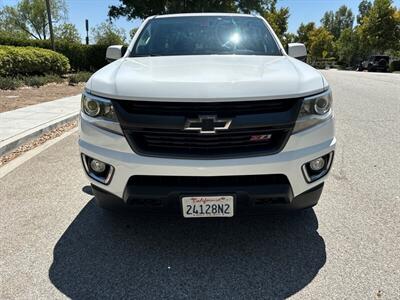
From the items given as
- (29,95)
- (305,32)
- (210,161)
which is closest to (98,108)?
(210,161)

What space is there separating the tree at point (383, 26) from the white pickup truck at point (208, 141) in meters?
50.6

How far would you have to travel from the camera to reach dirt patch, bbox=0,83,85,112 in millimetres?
9641

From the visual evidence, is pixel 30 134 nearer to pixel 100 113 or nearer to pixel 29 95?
pixel 100 113

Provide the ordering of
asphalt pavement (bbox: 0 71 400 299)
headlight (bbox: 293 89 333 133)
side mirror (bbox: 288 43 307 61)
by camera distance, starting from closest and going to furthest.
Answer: asphalt pavement (bbox: 0 71 400 299) < headlight (bbox: 293 89 333 133) < side mirror (bbox: 288 43 307 61)

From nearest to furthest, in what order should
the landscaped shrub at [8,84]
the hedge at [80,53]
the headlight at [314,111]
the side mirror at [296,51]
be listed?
the headlight at [314,111] < the side mirror at [296,51] < the landscaped shrub at [8,84] < the hedge at [80,53]

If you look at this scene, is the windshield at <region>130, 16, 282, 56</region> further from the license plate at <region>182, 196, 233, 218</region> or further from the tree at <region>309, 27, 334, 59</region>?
the tree at <region>309, 27, 334, 59</region>

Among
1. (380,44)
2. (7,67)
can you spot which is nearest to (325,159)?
(7,67)

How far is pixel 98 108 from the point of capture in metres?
2.84

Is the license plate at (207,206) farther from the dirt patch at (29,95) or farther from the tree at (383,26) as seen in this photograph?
the tree at (383,26)

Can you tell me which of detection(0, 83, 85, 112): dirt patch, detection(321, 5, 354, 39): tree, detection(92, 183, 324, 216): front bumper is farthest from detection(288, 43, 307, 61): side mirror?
detection(321, 5, 354, 39): tree

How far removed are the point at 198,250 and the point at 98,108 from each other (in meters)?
1.28

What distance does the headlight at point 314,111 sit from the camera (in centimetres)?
274

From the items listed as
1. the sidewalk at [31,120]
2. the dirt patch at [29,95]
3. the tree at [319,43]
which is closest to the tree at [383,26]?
the tree at [319,43]

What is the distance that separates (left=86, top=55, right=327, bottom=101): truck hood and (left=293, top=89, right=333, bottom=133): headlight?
0.06 metres
